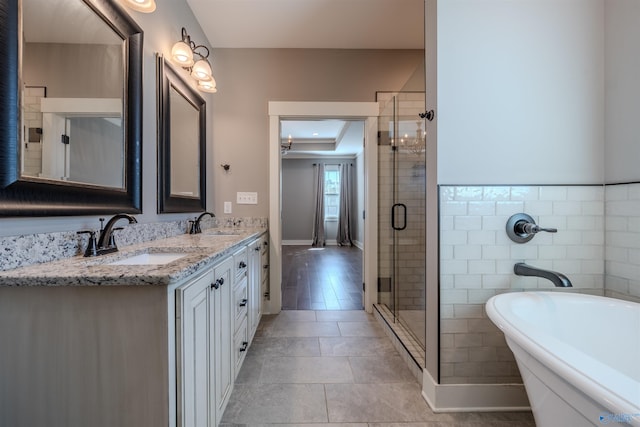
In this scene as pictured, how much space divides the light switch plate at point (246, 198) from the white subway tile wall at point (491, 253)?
5.86ft

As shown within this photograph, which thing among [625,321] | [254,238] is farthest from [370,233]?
[625,321]

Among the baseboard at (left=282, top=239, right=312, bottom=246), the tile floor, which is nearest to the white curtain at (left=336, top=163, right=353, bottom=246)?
the baseboard at (left=282, top=239, right=312, bottom=246)

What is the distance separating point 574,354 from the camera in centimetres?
74

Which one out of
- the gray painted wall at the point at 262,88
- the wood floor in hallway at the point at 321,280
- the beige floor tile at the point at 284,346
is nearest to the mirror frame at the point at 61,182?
the gray painted wall at the point at 262,88

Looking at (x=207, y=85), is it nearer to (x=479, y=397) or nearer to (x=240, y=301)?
(x=240, y=301)

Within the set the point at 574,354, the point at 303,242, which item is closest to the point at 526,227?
the point at 574,354

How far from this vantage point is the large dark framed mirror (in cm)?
170

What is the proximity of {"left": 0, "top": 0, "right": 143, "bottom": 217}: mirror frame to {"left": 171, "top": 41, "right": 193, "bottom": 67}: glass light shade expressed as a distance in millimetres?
355

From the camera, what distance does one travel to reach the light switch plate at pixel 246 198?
2613 mm

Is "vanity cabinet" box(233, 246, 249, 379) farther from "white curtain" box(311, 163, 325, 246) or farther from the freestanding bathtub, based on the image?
"white curtain" box(311, 163, 325, 246)

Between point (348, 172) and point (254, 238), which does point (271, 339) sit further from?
point (348, 172)

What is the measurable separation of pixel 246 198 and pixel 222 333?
159 centimetres

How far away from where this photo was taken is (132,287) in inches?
29.1

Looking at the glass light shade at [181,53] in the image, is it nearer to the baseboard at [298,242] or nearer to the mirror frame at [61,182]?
the mirror frame at [61,182]
